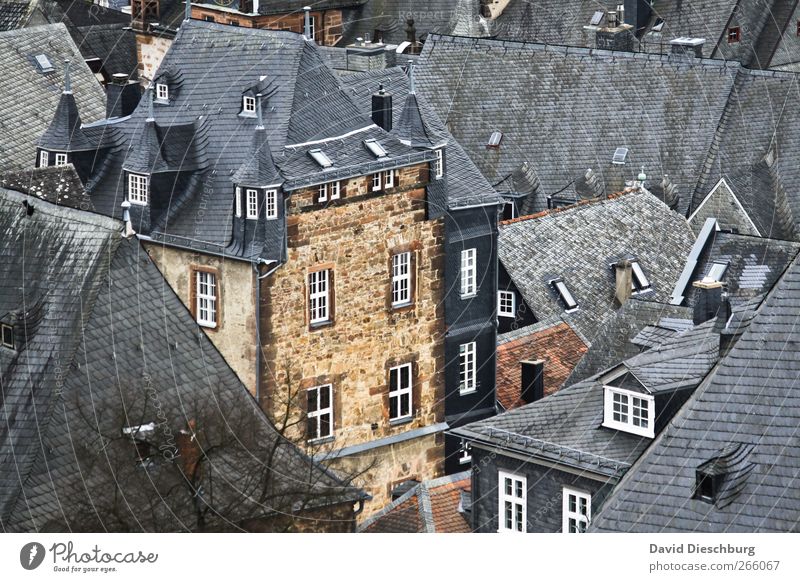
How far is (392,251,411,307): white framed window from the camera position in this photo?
78.6 metres

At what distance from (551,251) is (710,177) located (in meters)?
12.9

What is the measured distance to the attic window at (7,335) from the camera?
213 feet

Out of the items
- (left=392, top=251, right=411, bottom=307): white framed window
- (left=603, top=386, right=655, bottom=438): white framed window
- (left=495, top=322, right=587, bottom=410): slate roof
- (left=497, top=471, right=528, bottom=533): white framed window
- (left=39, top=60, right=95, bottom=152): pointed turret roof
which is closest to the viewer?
(left=603, top=386, right=655, bottom=438): white framed window

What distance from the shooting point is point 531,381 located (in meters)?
81.4

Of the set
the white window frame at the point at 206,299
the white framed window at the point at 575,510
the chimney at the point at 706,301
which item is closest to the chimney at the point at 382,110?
the white window frame at the point at 206,299

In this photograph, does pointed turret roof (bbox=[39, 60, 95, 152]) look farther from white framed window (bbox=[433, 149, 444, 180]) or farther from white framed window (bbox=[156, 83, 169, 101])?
white framed window (bbox=[433, 149, 444, 180])

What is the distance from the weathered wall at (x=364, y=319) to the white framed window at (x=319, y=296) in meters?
0.21

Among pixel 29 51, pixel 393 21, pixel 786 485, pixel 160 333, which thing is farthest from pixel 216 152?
pixel 393 21

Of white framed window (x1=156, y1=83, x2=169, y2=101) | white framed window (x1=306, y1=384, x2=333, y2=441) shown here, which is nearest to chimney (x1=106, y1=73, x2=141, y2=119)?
white framed window (x1=156, y1=83, x2=169, y2=101)

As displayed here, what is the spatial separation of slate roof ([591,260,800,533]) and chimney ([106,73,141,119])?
1354 inches

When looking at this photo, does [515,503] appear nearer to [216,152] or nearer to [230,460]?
[230,460]

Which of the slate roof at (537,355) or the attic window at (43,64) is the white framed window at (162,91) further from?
the attic window at (43,64)

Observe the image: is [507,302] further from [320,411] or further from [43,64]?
[43,64]

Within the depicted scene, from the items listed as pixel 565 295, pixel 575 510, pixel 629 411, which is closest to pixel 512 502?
pixel 575 510
